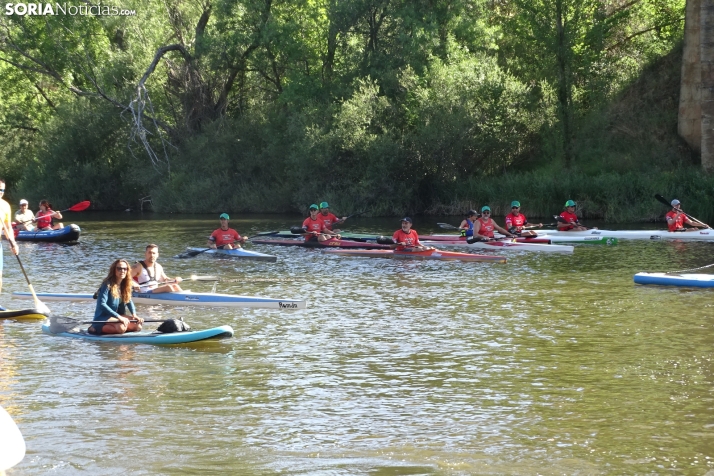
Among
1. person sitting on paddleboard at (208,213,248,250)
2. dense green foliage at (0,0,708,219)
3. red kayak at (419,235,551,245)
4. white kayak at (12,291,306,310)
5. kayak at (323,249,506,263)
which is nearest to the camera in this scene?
white kayak at (12,291,306,310)

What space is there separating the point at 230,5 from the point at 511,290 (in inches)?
1176

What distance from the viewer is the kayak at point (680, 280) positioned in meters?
17.7

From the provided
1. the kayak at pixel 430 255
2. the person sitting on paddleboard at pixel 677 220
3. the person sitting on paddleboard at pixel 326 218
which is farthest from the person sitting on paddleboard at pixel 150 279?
the person sitting on paddleboard at pixel 677 220

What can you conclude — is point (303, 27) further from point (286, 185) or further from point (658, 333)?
point (658, 333)

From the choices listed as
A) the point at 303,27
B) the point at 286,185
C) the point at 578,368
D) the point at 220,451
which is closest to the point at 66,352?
the point at 220,451

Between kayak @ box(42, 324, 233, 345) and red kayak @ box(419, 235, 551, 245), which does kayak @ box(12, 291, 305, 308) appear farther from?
red kayak @ box(419, 235, 551, 245)

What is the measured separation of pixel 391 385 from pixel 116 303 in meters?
4.41

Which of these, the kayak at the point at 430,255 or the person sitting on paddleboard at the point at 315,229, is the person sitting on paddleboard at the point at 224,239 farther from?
the kayak at the point at 430,255

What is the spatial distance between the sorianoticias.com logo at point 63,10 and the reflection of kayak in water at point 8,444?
41.1 m

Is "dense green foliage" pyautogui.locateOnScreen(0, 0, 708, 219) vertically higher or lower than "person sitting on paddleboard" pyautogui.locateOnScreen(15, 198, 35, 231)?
higher

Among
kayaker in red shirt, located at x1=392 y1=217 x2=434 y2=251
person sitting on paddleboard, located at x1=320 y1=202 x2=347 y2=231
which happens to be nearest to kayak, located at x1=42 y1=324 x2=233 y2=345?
kayaker in red shirt, located at x1=392 y1=217 x2=434 y2=251

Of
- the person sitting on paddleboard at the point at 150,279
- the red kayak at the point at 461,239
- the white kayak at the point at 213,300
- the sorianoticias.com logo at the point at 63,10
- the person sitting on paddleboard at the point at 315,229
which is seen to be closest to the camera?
the white kayak at the point at 213,300

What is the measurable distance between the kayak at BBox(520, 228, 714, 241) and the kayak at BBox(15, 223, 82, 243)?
44.9 feet

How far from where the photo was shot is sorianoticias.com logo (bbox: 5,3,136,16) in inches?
1785
